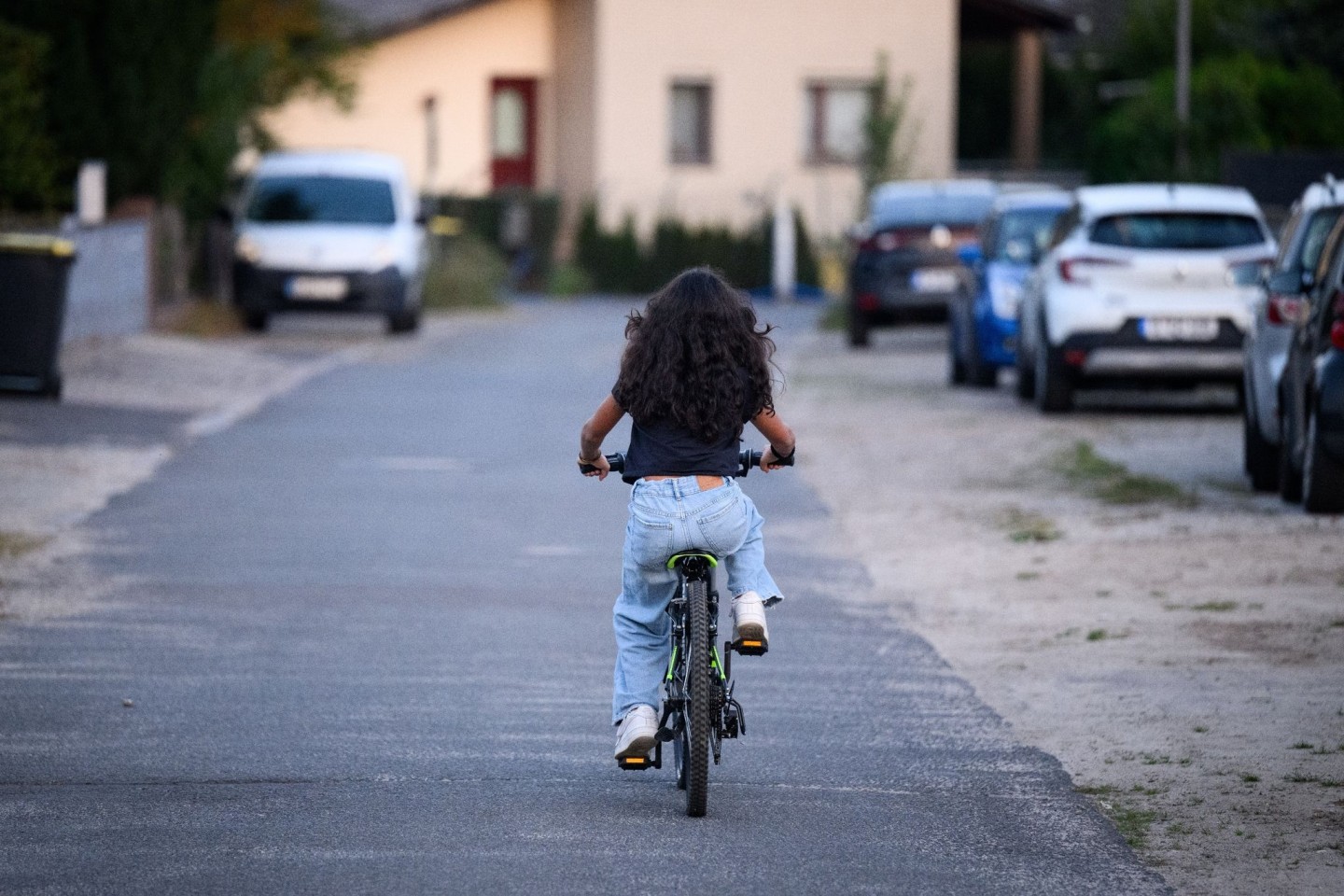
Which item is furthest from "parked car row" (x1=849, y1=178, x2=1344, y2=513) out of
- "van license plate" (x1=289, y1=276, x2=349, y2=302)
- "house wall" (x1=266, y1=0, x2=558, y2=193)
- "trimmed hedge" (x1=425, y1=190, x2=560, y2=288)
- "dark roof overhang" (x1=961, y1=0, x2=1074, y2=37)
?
"house wall" (x1=266, y1=0, x2=558, y2=193)

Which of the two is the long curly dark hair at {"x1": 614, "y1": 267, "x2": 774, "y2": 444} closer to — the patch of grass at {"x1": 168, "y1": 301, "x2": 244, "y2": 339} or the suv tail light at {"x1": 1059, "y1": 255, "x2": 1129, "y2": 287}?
the suv tail light at {"x1": 1059, "y1": 255, "x2": 1129, "y2": 287}

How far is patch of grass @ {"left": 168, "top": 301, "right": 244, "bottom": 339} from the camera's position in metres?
28.4

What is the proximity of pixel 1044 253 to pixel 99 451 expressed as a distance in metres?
7.71

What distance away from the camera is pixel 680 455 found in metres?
6.93

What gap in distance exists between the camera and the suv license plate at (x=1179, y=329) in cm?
1881

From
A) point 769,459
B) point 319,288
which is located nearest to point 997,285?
point 319,288

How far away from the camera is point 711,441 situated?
Answer: 6.94m

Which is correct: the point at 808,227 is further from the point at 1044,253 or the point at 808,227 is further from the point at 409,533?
the point at 409,533

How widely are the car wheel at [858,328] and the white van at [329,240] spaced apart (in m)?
5.25

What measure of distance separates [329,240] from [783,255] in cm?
1361

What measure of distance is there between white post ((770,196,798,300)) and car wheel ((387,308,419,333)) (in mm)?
12104

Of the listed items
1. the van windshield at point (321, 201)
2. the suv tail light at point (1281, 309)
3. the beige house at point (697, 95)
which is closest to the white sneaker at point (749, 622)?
the suv tail light at point (1281, 309)

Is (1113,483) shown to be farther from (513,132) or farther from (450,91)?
(513,132)

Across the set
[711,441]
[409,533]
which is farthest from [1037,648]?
[409,533]
